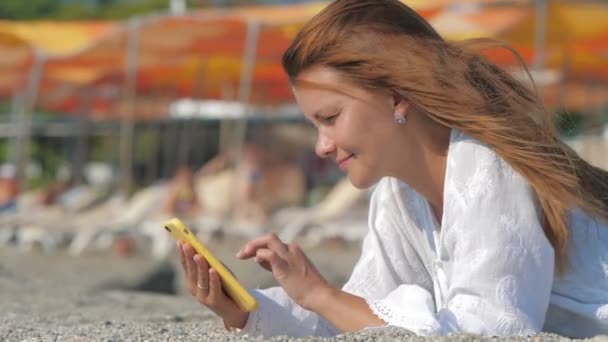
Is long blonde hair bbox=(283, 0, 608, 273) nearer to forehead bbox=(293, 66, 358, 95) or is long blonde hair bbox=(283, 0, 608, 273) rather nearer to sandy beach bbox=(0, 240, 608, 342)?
forehead bbox=(293, 66, 358, 95)

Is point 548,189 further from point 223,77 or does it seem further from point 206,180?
point 223,77

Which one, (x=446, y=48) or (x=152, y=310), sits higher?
(x=446, y=48)

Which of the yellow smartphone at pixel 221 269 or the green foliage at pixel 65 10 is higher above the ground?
the yellow smartphone at pixel 221 269

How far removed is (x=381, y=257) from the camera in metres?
2.88

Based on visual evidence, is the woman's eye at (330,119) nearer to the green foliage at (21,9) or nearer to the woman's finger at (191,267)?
the woman's finger at (191,267)

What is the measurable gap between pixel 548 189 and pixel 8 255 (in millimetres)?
8307

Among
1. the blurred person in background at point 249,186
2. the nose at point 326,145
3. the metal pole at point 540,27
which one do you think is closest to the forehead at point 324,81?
the nose at point 326,145

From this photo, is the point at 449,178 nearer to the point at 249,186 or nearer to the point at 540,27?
the point at 540,27

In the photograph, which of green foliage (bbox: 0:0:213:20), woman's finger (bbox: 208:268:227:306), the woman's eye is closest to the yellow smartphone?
woman's finger (bbox: 208:268:227:306)

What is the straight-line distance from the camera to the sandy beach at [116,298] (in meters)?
2.70

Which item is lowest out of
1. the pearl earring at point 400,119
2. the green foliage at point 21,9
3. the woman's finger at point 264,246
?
the green foliage at point 21,9

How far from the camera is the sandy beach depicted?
8.85 feet

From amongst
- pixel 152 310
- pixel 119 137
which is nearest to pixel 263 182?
pixel 152 310

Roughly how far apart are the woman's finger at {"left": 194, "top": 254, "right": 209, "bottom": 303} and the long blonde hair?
490 mm
